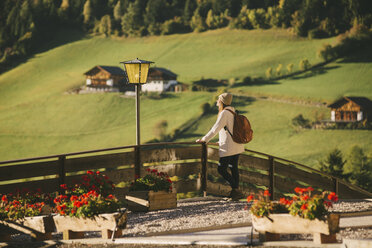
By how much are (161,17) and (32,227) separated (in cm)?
3337

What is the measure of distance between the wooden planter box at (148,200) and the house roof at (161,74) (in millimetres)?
27101

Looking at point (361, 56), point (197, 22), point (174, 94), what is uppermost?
point (197, 22)

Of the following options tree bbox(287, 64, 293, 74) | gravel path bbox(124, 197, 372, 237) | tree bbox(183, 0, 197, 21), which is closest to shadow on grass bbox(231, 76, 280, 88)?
tree bbox(287, 64, 293, 74)

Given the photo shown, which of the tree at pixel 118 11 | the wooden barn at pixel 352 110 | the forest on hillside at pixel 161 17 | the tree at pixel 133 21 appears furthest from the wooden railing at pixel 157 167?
the tree at pixel 118 11

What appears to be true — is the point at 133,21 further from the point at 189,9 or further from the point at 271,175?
the point at 271,175

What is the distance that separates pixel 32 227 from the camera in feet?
27.8

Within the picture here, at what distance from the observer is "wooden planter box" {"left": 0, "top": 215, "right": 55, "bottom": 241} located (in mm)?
8367

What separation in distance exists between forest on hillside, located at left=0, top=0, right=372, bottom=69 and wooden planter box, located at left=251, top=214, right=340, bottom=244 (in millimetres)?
27671

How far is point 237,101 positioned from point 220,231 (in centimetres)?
2785

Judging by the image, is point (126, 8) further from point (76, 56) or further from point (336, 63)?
point (336, 63)

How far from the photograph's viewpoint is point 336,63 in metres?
34.5

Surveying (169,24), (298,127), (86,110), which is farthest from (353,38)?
(86,110)

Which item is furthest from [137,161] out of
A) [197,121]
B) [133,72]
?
[197,121]

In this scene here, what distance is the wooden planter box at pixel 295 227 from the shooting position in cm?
679
